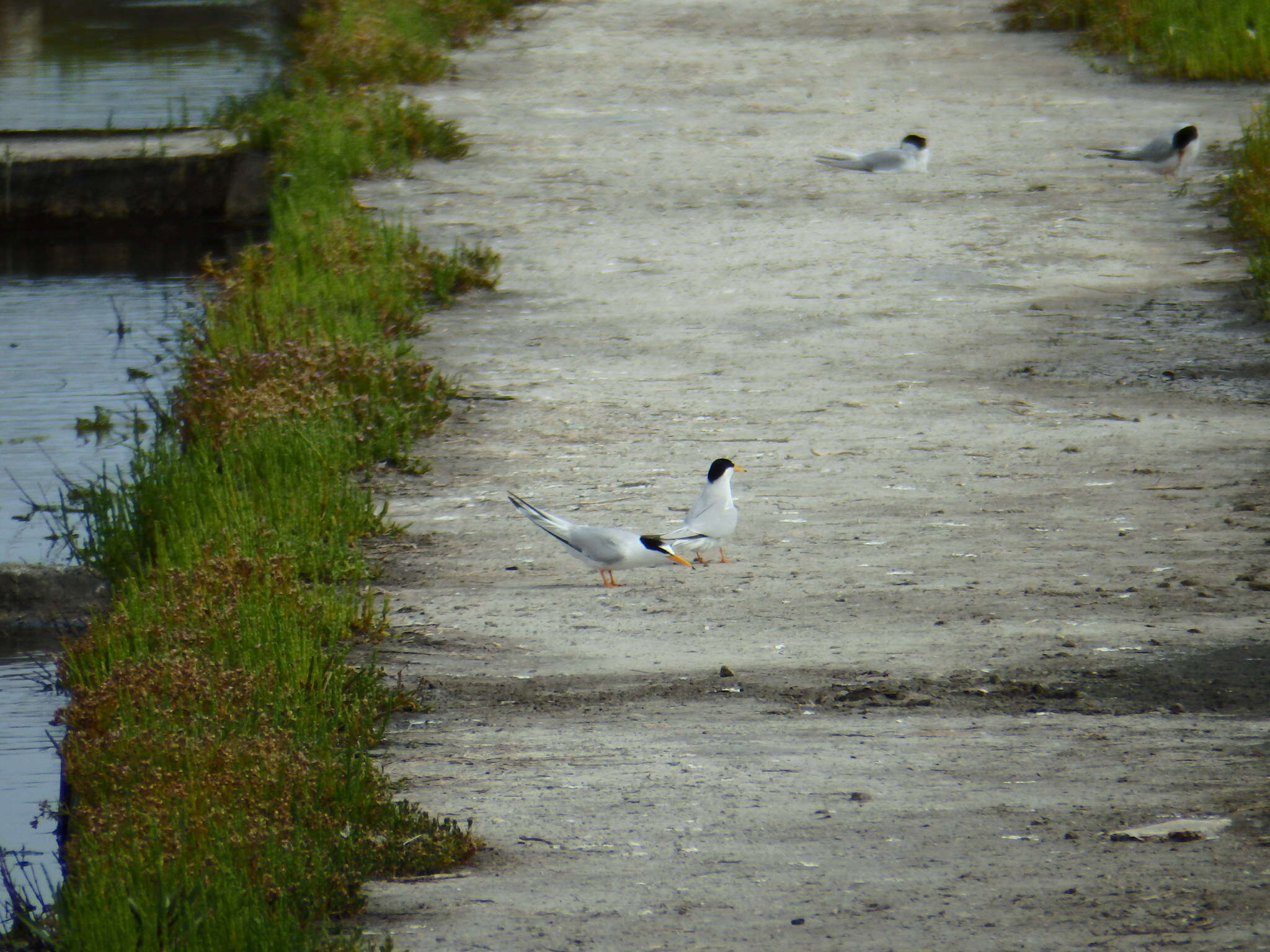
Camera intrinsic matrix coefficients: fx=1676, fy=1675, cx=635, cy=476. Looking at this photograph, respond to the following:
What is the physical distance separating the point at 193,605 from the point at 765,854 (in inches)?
98.6

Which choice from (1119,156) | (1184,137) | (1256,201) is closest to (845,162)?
(1119,156)

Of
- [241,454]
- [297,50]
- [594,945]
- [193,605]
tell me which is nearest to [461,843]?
[594,945]

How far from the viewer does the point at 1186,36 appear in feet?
55.8

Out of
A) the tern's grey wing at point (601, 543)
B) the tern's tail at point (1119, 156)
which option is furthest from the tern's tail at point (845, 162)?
the tern's grey wing at point (601, 543)

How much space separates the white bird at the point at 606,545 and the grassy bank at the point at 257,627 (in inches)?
31.0

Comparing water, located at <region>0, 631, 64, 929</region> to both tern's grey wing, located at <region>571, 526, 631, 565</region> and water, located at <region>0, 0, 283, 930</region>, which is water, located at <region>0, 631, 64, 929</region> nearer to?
water, located at <region>0, 0, 283, 930</region>

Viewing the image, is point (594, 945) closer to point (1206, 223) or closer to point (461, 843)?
point (461, 843)

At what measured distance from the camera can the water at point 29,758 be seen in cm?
575

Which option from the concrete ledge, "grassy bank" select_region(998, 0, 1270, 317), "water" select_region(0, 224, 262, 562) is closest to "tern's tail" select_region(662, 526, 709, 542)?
"water" select_region(0, 224, 262, 562)

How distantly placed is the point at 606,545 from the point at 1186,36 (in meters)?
12.8

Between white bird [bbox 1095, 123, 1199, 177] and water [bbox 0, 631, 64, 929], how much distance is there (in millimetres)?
9266

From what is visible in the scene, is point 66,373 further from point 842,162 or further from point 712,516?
point 842,162

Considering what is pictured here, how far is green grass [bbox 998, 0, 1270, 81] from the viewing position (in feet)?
53.9

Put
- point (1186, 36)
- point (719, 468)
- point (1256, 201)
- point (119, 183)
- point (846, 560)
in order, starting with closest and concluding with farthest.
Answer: point (719, 468)
point (846, 560)
point (1256, 201)
point (119, 183)
point (1186, 36)
